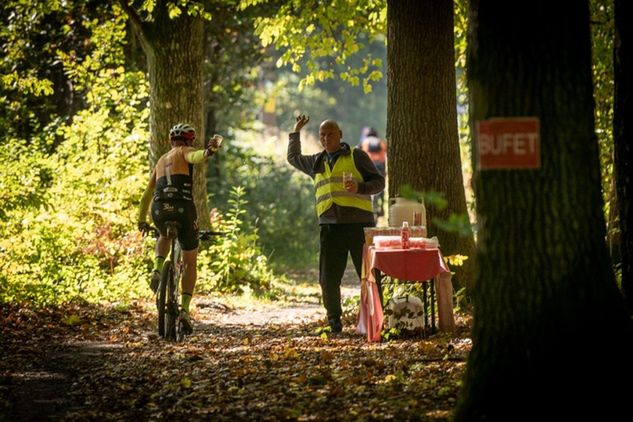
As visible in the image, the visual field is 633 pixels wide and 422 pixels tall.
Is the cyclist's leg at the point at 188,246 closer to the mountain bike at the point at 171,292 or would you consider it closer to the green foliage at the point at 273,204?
the mountain bike at the point at 171,292

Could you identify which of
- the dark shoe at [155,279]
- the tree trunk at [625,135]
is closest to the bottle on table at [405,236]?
the dark shoe at [155,279]

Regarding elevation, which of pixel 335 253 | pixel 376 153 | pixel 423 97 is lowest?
pixel 335 253

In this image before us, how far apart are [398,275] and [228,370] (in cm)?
209

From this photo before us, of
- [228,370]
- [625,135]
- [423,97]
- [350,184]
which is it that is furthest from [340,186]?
[625,135]

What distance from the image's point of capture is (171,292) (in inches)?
445

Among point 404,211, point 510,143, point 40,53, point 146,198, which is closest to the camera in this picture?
point 510,143

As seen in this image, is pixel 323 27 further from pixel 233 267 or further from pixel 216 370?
pixel 216 370

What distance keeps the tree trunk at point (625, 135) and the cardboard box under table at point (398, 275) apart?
10.2ft

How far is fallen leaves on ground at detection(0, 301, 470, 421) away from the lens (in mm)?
7586

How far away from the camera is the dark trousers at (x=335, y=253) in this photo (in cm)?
1201

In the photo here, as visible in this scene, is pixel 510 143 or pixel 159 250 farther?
pixel 159 250

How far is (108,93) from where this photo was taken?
18.5 m

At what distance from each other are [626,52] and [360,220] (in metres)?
4.75

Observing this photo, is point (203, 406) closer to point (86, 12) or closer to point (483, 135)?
point (483, 135)
